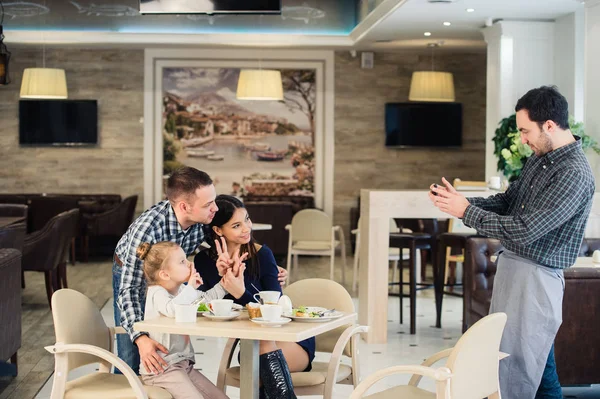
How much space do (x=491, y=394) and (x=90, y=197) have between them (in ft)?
35.7

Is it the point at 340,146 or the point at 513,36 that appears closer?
the point at 513,36

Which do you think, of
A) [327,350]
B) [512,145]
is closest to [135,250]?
[327,350]

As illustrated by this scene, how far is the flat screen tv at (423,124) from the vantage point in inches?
561

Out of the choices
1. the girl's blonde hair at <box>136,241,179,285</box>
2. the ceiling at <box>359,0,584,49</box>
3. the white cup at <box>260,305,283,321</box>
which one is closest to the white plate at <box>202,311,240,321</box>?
the white cup at <box>260,305,283,321</box>

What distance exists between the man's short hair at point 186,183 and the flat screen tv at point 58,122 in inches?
407

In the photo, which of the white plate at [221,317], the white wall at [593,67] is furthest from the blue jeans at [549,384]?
the white wall at [593,67]

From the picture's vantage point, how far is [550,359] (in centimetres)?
423

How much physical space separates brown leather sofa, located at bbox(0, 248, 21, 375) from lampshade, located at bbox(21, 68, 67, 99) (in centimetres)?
667

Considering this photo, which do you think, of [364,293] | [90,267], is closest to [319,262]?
[90,267]

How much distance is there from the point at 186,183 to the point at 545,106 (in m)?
1.55

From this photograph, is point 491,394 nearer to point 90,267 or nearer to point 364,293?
point 364,293

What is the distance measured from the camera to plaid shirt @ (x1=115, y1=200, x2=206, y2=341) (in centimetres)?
384

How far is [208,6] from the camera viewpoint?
8.49 meters

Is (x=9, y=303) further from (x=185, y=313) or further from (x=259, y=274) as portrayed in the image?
(x=185, y=313)
